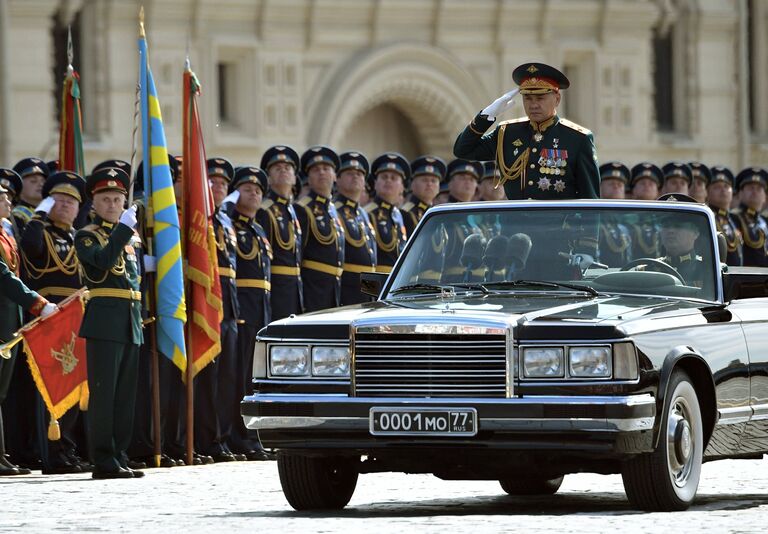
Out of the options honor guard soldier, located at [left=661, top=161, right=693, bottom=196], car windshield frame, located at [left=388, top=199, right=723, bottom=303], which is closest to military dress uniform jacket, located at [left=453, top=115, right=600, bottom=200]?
car windshield frame, located at [left=388, top=199, right=723, bottom=303]

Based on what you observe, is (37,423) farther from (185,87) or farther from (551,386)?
(551,386)

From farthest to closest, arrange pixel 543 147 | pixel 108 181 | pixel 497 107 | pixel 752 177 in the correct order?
pixel 752 177 < pixel 108 181 < pixel 497 107 < pixel 543 147

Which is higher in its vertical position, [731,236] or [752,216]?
[752,216]

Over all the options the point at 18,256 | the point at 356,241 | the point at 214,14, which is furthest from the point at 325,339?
the point at 214,14

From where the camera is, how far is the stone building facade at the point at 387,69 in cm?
3753

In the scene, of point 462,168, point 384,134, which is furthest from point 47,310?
point 384,134

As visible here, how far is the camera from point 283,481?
472 inches

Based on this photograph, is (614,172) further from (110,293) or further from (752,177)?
(110,293)

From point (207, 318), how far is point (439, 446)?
6.18 m

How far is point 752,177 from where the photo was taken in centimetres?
2322

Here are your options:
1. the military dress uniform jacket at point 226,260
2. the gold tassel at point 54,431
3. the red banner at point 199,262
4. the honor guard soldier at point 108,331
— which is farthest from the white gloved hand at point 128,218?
the military dress uniform jacket at point 226,260

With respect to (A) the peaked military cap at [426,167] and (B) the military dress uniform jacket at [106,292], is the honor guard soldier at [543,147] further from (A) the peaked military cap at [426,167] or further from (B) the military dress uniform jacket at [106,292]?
(A) the peaked military cap at [426,167]

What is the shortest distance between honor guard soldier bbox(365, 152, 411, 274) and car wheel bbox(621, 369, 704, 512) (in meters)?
8.11

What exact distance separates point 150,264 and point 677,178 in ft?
24.1
